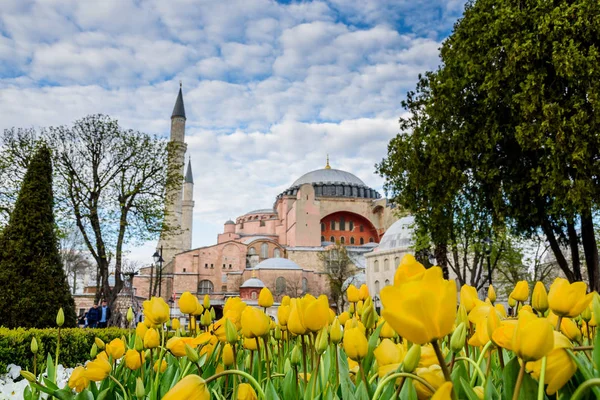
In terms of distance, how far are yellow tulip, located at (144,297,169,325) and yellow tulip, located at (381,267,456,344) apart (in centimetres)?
141

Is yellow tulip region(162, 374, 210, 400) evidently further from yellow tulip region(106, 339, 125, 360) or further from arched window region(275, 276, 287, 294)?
arched window region(275, 276, 287, 294)

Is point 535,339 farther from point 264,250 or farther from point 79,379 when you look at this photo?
point 264,250

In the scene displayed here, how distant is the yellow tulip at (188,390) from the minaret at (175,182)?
2083 cm

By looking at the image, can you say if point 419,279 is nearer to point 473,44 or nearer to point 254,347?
point 254,347

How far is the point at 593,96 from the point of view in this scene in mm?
10867

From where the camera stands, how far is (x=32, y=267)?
29.5 feet

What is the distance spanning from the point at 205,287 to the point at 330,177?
24049mm

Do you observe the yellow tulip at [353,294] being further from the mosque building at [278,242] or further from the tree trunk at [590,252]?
the mosque building at [278,242]

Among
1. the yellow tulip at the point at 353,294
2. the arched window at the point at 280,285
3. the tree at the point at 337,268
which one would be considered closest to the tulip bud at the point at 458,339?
the yellow tulip at the point at 353,294

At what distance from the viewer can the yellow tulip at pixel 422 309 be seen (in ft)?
2.85

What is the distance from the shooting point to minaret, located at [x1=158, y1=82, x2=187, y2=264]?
22.3m

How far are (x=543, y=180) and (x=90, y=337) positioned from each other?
10093mm

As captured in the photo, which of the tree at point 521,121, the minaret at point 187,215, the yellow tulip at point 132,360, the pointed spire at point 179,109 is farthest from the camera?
the minaret at point 187,215

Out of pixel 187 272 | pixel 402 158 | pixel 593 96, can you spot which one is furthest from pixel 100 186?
pixel 187 272
